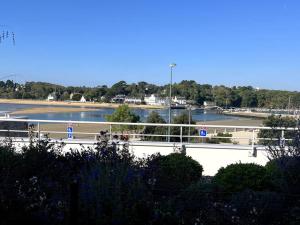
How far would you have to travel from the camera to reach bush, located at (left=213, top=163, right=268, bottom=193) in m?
8.14

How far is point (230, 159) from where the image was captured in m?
15.6

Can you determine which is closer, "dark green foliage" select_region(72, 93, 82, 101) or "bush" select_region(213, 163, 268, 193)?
"bush" select_region(213, 163, 268, 193)

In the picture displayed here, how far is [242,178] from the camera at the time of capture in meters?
8.32

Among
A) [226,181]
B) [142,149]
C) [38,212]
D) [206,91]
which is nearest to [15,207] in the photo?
[38,212]

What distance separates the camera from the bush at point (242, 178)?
26.7 ft

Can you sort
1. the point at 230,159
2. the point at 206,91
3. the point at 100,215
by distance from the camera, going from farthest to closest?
the point at 206,91 < the point at 230,159 < the point at 100,215

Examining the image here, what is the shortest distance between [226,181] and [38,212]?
389 cm

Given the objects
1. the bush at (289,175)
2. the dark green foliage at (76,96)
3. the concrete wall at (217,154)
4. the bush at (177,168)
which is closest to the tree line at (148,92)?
the dark green foliage at (76,96)

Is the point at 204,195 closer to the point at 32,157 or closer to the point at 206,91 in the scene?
the point at 32,157

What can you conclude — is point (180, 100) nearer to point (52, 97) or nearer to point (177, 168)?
point (52, 97)

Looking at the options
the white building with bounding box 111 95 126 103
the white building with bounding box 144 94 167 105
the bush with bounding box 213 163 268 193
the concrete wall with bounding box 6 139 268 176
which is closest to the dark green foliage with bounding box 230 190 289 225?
the bush with bounding box 213 163 268 193

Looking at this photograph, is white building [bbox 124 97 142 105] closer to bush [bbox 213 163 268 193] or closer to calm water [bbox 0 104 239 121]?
calm water [bbox 0 104 239 121]

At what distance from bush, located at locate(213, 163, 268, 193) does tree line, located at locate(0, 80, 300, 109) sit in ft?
300

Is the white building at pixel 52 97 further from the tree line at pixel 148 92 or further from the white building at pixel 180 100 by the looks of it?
the white building at pixel 180 100
